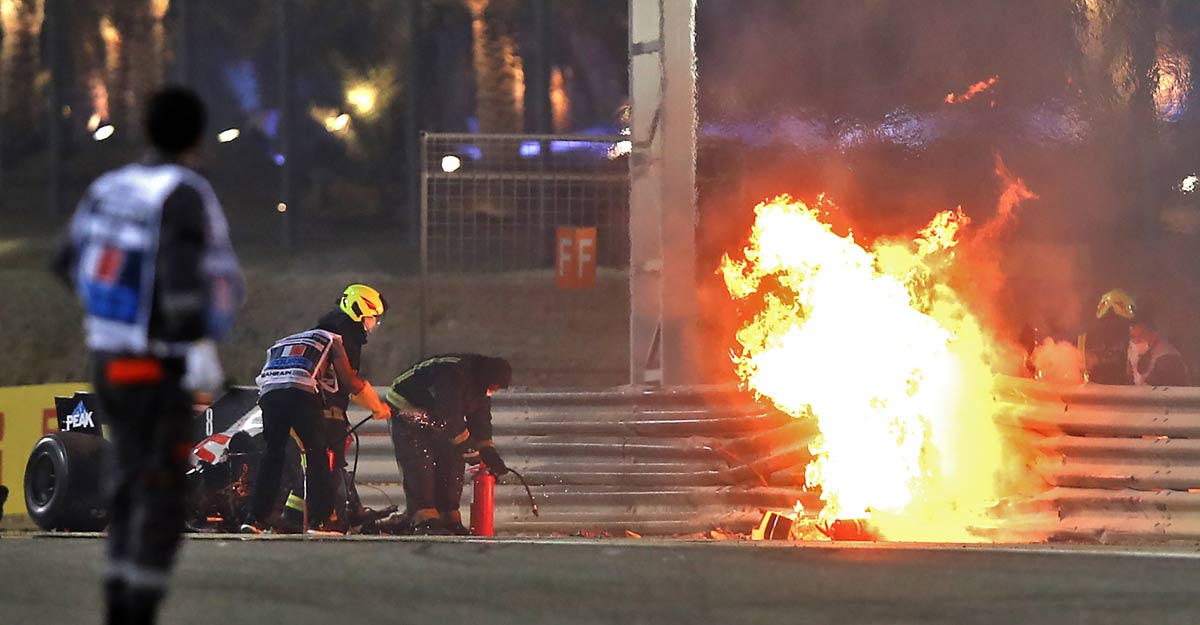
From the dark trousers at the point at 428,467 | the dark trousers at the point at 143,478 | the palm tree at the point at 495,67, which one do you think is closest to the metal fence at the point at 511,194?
the dark trousers at the point at 428,467

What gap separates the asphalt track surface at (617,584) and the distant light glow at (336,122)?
24.8 meters

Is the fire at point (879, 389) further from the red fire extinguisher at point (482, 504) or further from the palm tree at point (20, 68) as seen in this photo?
the palm tree at point (20, 68)

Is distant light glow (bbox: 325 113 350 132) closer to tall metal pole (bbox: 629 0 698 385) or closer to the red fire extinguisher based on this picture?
tall metal pole (bbox: 629 0 698 385)

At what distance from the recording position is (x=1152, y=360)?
11.6 meters

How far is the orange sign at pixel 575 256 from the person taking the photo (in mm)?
13289

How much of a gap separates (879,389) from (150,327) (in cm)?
695

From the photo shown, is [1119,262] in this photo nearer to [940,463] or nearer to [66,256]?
[940,463]

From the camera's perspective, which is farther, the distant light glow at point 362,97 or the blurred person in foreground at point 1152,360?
the distant light glow at point 362,97

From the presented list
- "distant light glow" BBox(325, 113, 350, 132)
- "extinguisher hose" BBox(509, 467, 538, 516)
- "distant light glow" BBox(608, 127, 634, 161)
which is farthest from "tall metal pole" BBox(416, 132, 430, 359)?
"distant light glow" BBox(325, 113, 350, 132)

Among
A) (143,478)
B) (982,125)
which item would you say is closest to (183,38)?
(982,125)

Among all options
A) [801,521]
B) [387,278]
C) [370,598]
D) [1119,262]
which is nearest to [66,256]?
[370,598]

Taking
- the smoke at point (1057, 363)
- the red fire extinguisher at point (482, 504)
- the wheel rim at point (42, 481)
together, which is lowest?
the red fire extinguisher at point (482, 504)

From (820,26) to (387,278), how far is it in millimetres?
10300

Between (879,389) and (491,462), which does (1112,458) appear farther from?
(491,462)
